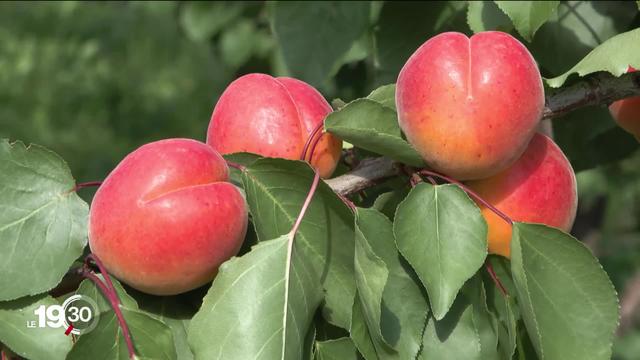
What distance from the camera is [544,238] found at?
78cm

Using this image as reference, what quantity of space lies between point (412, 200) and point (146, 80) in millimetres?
3573

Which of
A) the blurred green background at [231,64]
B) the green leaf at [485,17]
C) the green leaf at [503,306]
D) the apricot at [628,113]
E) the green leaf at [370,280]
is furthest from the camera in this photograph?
the blurred green background at [231,64]

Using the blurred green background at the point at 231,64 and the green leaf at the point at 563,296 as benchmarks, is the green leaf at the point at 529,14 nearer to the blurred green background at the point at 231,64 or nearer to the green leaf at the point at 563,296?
the blurred green background at the point at 231,64

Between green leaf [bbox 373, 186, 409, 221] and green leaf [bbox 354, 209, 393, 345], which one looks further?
green leaf [bbox 373, 186, 409, 221]

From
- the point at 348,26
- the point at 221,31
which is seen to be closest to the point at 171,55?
the point at 221,31

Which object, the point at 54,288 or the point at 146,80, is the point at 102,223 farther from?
the point at 146,80

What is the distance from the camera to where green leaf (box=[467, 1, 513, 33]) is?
1.12m

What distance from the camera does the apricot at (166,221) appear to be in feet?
2.44

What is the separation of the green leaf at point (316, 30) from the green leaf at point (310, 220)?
57 cm

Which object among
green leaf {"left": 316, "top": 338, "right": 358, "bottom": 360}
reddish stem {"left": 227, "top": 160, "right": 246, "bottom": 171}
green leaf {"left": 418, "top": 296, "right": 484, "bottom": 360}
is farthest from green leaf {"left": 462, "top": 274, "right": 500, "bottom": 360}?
reddish stem {"left": 227, "top": 160, "right": 246, "bottom": 171}

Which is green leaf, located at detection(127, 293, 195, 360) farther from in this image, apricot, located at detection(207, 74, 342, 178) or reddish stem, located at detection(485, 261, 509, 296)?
reddish stem, located at detection(485, 261, 509, 296)

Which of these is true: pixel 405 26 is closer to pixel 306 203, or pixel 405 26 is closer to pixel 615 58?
pixel 615 58

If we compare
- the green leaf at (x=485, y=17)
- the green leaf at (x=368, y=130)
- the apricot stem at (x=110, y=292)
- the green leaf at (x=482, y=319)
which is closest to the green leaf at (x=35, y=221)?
the apricot stem at (x=110, y=292)

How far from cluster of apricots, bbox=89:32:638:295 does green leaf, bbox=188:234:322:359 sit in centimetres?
5
